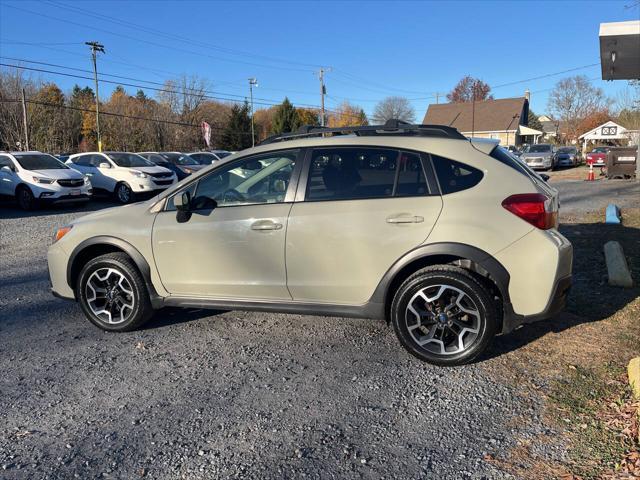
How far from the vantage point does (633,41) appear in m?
11.9

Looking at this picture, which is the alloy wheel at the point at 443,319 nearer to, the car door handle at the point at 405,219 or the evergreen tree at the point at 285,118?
the car door handle at the point at 405,219

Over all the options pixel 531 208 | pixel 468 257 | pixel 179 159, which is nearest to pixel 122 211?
pixel 468 257

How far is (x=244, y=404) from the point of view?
Result: 3350mm

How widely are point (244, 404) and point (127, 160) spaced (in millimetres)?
16163

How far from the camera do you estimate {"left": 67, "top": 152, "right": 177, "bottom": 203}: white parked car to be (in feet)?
54.7

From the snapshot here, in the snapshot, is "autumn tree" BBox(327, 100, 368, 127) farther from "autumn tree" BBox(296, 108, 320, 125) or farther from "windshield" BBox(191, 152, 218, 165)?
"windshield" BBox(191, 152, 218, 165)

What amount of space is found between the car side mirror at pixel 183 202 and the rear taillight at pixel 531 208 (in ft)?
8.40

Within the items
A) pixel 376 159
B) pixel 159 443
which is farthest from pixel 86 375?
pixel 376 159

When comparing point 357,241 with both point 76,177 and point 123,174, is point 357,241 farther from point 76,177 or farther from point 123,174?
point 123,174

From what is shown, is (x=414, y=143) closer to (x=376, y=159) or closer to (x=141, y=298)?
(x=376, y=159)

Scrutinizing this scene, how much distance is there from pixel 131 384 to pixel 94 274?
1.41m

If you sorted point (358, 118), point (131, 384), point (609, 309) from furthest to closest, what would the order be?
point (358, 118) → point (609, 309) → point (131, 384)

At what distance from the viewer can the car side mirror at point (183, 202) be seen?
14.0 feet

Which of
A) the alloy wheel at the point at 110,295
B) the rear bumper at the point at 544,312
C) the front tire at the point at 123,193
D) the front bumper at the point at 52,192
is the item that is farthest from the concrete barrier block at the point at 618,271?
the front tire at the point at 123,193
